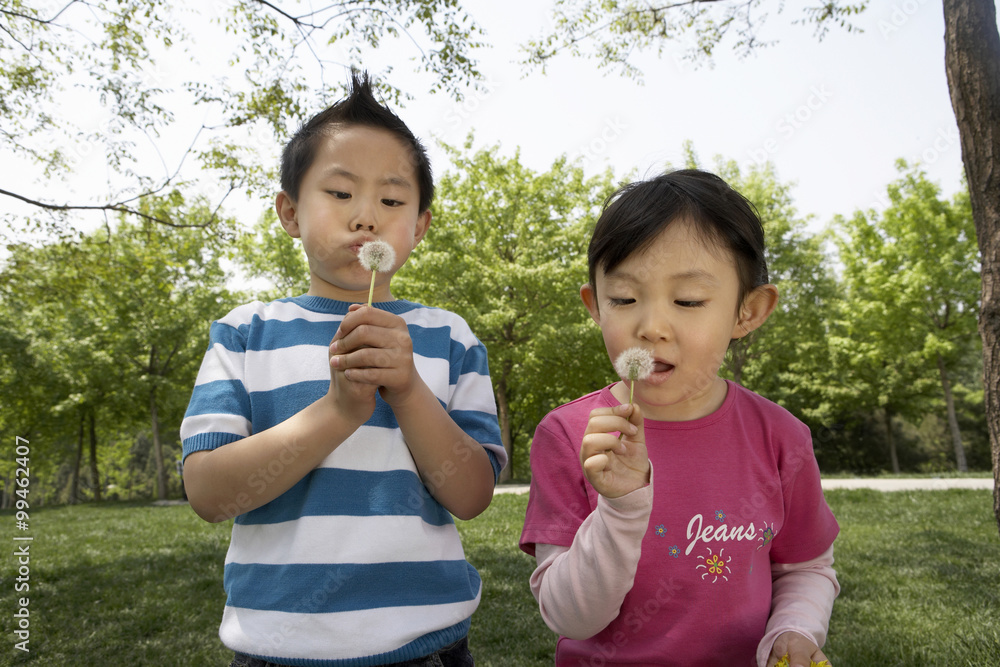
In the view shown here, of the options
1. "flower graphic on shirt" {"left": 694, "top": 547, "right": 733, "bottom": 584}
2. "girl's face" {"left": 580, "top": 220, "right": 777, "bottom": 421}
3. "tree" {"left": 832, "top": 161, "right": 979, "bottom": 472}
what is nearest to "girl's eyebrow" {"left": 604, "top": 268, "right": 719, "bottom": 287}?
"girl's face" {"left": 580, "top": 220, "right": 777, "bottom": 421}

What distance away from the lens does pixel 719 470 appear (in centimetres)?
153

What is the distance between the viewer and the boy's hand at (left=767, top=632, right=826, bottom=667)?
134 cm

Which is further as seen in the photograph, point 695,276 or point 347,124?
point 347,124

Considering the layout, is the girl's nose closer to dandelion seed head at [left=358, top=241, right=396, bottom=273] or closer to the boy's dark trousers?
dandelion seed head at [left=358, top=241, right=396, bottom=273]

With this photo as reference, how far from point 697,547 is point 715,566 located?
2.2 inches

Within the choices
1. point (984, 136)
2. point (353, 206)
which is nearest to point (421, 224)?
point (353, 206)

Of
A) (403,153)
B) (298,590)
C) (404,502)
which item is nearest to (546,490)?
(404,502)

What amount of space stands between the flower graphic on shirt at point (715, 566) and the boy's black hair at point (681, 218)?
1.98 feet

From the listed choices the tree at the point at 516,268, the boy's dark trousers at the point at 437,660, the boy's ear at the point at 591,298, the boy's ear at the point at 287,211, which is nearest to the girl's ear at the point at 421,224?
the boy's ear at the point at 287,211

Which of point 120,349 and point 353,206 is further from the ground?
point 120,349

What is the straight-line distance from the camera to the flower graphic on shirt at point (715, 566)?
4.75 ft

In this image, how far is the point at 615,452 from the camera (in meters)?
1.19

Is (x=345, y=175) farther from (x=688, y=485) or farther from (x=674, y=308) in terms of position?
(x=688, y=485)

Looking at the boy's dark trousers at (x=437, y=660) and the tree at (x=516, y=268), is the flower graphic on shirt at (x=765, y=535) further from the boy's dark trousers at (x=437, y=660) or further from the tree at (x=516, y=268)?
the tree at (x=516, y=268)
